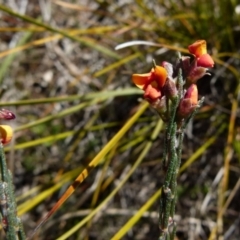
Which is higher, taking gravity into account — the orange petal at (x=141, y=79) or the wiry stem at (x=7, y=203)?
the orange petal at (x=141, y=79)

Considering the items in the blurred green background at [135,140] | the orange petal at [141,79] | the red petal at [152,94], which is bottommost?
the blurred green background at [135,140]

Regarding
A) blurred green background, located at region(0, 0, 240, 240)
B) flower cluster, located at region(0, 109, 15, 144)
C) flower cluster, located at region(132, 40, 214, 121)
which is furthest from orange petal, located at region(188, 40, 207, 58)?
blurred green background, located at region(0, 0, 240, 240)

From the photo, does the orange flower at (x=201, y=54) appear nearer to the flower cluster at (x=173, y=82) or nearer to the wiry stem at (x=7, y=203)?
the flower cluster at (x=173, y=82)

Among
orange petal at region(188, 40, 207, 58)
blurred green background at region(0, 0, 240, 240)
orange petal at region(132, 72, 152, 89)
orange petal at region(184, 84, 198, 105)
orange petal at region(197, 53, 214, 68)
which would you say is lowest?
blurred green background at region(0, 0, 240, 240)

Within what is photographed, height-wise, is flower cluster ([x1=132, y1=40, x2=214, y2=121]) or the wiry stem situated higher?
flower cluster ([x1=132, y1=40, x2=214, y2=121])

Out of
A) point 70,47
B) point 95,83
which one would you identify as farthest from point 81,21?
point 95,83

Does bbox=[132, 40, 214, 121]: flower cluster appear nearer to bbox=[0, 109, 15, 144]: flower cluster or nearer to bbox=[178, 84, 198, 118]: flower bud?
bbox=[178, 84, 198, 118]: flower bud

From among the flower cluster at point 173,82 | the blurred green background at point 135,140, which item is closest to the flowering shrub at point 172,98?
the flower cluster at point 173,82

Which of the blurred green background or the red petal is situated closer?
the red petal
